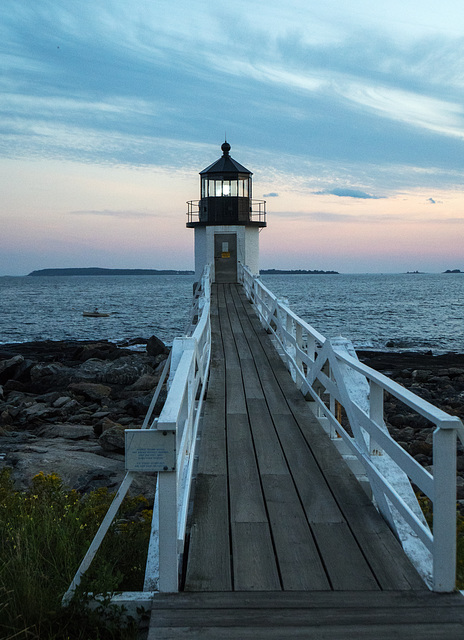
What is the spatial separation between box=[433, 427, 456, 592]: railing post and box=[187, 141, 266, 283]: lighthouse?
66.8 ft

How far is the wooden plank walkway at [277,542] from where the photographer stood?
2908mm

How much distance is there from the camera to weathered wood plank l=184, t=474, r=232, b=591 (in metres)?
3.22

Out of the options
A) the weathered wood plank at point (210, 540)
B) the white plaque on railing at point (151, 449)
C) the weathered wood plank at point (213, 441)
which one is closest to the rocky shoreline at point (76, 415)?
the weathered wood plank at point (213, 441)

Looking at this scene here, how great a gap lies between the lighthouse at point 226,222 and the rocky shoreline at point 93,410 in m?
4.31

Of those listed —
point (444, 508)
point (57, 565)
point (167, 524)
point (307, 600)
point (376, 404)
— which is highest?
point (376, 404)

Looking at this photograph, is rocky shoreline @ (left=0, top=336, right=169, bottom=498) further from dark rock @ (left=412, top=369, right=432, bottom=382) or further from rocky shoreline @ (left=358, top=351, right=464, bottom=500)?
dark rock @ (left=412, top=369, right=432, bottom=382)

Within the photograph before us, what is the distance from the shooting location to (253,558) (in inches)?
136

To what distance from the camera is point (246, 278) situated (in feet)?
65.2

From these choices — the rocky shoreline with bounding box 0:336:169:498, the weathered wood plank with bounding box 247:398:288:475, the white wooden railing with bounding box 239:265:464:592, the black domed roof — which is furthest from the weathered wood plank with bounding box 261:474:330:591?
the black domed roof

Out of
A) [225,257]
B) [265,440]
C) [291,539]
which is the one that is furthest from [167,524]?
[225,257]

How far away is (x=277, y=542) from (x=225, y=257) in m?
20.4

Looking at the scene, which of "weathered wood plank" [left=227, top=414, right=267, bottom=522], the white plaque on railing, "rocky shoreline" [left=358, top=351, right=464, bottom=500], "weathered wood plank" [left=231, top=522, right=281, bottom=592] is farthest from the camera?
Result: "rocky shoreline" [left=358, top=351, right=464, bottom=500]

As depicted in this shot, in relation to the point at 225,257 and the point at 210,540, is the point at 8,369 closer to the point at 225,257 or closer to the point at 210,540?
the point at 225,257

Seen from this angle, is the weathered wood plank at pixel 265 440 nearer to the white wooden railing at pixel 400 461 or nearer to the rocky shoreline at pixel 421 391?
the white wooden railing at pixel 400 461
